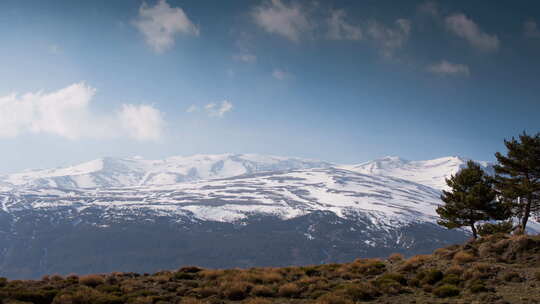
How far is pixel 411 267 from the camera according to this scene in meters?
26.7

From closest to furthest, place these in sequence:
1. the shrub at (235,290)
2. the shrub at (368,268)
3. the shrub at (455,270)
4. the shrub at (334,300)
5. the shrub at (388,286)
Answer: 1. the shrub at (334,300)
2. the shrub at (388,286)
3. the shrub at (235,290)
4. the shrub at (455,270)
5. the shrub at (368,268)

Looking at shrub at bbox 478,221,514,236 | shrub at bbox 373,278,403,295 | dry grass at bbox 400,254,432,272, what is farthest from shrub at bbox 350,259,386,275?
shrub at bbox 478,221,514,236

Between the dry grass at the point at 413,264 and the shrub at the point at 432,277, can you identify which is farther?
the dry grass at the point at 413,264

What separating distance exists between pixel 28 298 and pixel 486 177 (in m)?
48.0

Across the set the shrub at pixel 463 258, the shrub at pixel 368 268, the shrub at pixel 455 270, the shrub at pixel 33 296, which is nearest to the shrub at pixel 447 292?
the shrub at pixel 455 270

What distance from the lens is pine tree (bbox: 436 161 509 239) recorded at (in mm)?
41250

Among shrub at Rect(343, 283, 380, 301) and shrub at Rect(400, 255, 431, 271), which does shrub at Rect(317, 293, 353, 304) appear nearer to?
shrub at Rect(343, 283, 380, 301)

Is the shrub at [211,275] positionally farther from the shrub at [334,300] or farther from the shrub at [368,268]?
the shrub at [334,300]

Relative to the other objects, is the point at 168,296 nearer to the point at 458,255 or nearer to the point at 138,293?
the point at 138,293

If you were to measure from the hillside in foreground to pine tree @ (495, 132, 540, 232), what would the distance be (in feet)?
51.9

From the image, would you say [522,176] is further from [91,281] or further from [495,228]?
[91,281]

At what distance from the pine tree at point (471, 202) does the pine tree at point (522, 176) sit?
62.5 inches

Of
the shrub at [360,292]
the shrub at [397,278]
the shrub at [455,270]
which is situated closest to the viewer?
the shrub at [360,292]

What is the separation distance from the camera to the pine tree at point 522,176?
40031 mm
